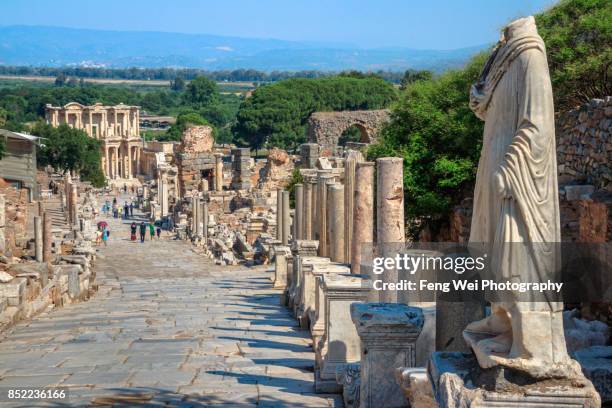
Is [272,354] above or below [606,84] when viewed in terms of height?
below

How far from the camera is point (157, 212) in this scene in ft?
178

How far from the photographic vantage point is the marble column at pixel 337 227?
52.1 ft

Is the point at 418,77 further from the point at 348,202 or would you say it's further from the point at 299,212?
the point at 348,202

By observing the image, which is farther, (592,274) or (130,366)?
(592,274)

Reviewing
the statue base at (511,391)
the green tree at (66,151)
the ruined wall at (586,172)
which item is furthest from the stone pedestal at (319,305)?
the green tree at (66,151)

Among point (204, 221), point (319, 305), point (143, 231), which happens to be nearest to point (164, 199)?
point (143, 231)

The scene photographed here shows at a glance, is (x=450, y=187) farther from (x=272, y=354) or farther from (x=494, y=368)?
(x=494, y=368)

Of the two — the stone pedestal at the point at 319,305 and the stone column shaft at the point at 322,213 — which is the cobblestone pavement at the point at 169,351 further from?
the stone column shaft at the point at 322,213

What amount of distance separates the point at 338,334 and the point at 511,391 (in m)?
4.42

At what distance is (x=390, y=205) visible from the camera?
11.0 metres

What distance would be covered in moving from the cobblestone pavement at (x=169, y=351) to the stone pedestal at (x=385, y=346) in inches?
62.2

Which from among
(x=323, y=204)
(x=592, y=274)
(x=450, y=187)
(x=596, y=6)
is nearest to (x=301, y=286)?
(x=323, y=204)

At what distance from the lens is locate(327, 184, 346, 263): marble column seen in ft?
52.1

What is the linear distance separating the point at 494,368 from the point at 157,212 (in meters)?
49.0
